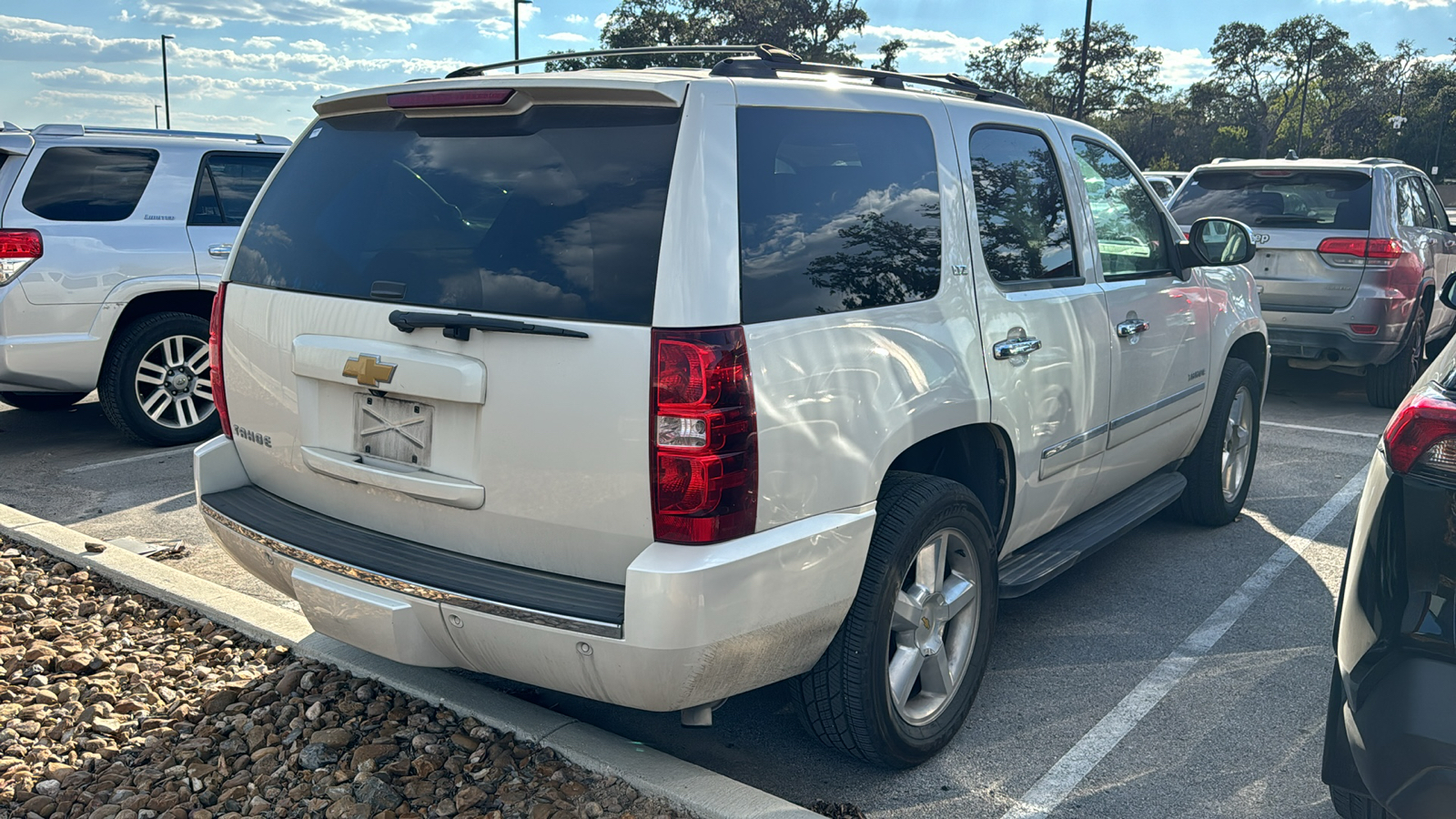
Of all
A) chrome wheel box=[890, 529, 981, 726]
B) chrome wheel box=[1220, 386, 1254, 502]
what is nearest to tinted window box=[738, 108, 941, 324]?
chrome wheel box=[890, 529, 981, 726]

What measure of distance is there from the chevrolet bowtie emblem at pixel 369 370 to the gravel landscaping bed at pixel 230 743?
3.42 ft

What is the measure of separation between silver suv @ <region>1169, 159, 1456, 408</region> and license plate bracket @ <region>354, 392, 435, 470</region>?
24.1 ft

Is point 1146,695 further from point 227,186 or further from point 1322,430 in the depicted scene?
point 227,186

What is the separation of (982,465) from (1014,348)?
0.38 m

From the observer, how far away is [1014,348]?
11.6ft

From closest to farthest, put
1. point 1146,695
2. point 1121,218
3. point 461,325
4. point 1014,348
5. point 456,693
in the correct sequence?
point 461,325 < point 456,693 < point 1014,348 < point 1146,695 < point 1121,218

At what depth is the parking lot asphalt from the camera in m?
3.19

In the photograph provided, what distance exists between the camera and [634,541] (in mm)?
2613

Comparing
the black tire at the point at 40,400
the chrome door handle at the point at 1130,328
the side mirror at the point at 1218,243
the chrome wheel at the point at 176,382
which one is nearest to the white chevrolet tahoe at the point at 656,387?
the chrome door handle at the point at 1130,328

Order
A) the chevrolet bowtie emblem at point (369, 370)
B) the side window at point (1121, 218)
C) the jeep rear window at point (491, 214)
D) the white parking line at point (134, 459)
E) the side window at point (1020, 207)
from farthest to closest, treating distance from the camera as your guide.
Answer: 1. the white parking line at point (134, 459)
2. the side window at point (1121, 218)
3. the side window at point (1020, 207)
4. the chevrolet bowtie emblem at point (369, 370)
5. the jeep rear window at point (491, 214)

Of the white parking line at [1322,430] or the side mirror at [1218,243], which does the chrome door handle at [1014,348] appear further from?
the white parking line at [1322,430]

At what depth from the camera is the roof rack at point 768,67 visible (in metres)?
3.03

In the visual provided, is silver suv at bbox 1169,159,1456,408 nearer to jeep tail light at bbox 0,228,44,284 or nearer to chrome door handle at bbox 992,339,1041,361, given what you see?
chrome door handle at bbox 992,339,1041,361

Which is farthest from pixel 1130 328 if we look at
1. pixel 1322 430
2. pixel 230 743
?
pixel 1322 430
